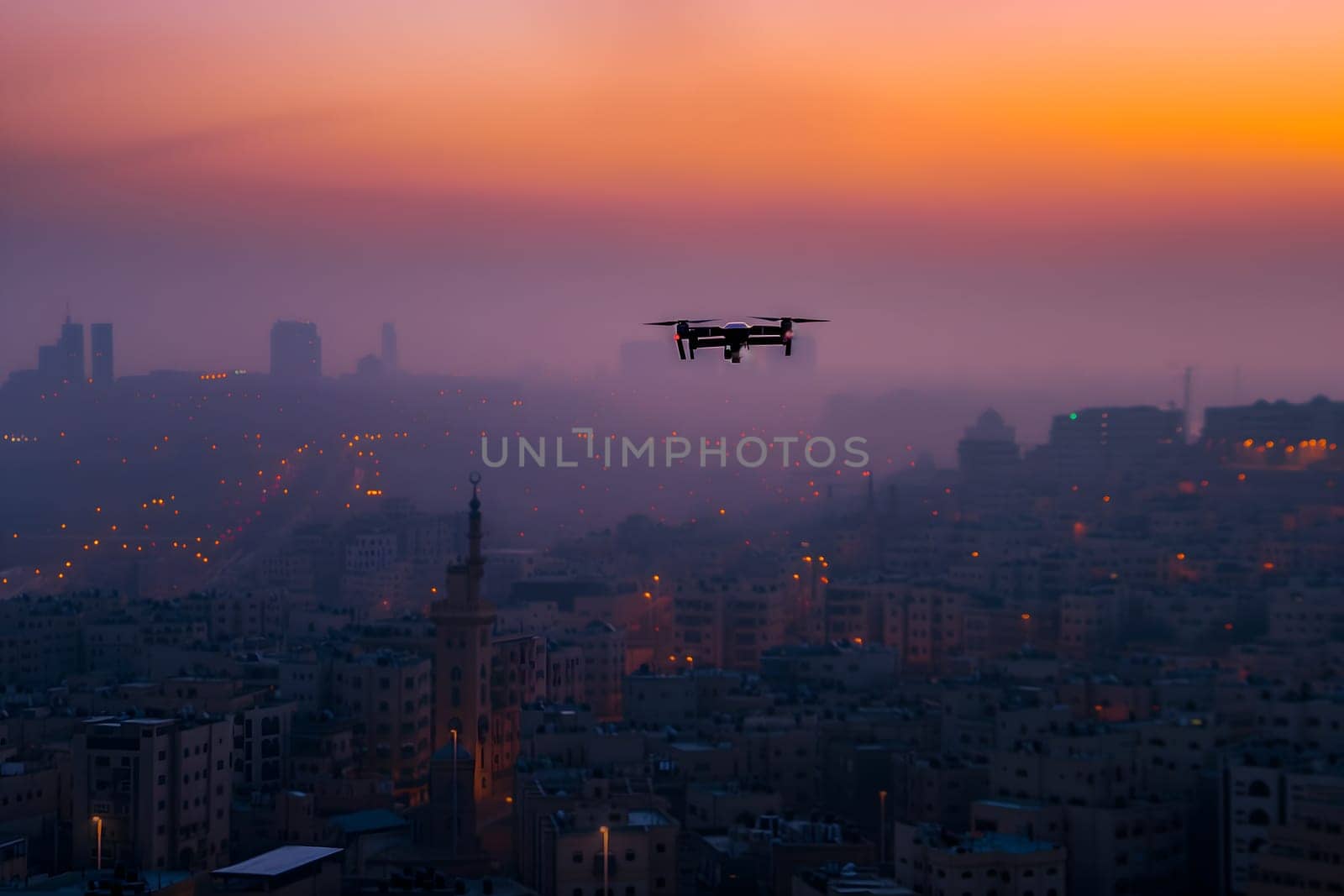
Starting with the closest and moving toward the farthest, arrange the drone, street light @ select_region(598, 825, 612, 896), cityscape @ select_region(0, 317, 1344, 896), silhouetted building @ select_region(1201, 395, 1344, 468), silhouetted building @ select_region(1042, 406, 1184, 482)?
the drone
street light @ select_region(598, 825, 612, 896)
cityscape @ select_region(0, 317, 1344, 896)
silhouetted building @ select_region(1201, 395, 1344, 468)
silhouetted building @ select_region(1042, 406, 1184, 482)

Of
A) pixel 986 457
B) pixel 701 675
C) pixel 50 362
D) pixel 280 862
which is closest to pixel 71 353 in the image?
pixel 50 362

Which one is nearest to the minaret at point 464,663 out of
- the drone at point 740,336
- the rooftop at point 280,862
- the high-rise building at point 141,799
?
the high-rise building at point 141,799

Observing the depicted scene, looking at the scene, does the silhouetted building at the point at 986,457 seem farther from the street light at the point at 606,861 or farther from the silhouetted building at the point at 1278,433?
the street light at the point at 606,861

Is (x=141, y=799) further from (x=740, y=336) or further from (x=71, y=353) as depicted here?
(x=71, y=353)

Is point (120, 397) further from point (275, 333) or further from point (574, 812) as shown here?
point (574, 812)

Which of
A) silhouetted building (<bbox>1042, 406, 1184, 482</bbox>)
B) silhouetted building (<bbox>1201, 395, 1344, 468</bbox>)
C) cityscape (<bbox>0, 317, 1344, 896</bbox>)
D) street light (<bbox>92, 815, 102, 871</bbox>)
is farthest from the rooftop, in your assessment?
silhouetted building (<bbox>1042, 406, 1184, 482</bbox>)

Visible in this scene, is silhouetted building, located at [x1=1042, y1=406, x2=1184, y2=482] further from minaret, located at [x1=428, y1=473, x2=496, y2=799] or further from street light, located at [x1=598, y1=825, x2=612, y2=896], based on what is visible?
street light, located at [x1=598, y1=825, x2=612, y2=896]
